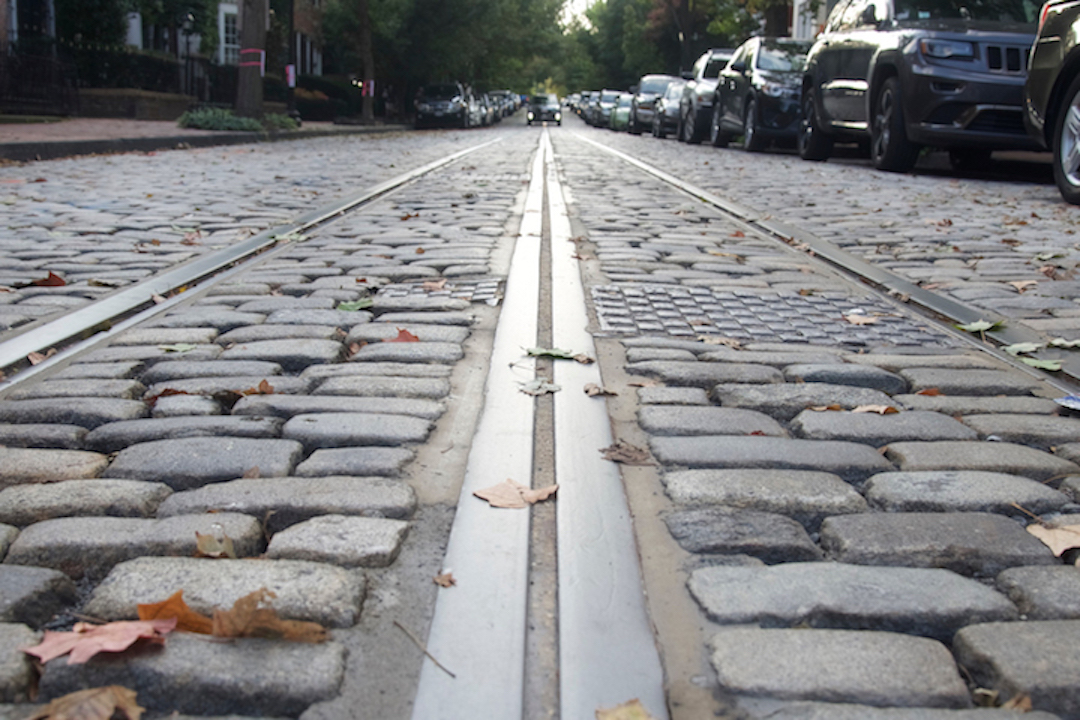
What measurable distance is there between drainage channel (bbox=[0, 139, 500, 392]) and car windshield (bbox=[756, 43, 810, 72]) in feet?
38.5

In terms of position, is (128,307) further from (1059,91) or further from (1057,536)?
(1059,91)

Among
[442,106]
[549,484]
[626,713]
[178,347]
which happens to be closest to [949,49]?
[178,347]

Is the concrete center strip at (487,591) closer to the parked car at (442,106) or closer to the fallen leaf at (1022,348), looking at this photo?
the fallen leaf at (1022,348)

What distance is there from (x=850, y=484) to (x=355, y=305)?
257 cm

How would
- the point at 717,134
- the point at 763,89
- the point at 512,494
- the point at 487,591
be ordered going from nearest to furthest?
the point at 487,591, the point at 512,494, the point at 763,89, the point at 717,134

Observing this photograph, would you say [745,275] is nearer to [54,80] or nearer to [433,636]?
[433,636]

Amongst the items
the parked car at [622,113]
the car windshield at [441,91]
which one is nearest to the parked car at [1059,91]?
the parked car at [622,113]

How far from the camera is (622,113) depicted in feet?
121

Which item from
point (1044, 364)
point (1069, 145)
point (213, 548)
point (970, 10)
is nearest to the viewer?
point (213, 548)

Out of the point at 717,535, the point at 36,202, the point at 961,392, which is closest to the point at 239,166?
the point at 36,202

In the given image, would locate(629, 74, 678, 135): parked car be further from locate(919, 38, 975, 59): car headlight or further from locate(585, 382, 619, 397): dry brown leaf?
locate(585, 382, 619, 397): dry brown leaf

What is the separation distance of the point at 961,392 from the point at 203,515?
7.83 feet

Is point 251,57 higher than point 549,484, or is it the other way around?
point 251,57

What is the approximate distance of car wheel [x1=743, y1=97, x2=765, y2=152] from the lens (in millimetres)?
17172
